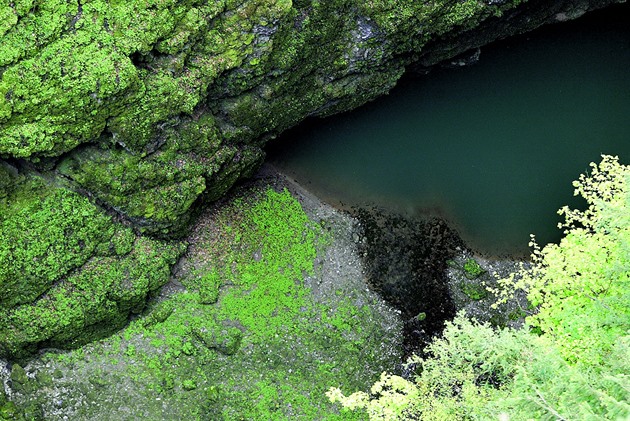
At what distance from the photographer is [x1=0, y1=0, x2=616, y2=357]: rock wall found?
43.0 feet

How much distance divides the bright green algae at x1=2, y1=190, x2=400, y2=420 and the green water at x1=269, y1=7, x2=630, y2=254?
2.35m

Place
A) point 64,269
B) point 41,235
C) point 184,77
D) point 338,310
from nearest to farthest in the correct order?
point 184,77 → point 41,235 → point 64,269 → point 338,310

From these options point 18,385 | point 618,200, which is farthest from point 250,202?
point 618,200

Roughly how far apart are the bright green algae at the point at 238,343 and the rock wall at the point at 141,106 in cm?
103

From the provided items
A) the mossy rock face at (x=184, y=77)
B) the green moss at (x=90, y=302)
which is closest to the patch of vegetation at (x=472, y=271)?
the mossy rock face at (x=184, y=77)

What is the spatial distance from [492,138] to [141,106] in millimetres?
11554

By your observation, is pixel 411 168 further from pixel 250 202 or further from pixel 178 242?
pixel 178 242

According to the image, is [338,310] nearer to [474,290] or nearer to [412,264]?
[412,264]

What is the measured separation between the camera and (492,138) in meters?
19.7

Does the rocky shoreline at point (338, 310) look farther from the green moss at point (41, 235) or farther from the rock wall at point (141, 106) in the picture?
the green moss at point (41, 235)

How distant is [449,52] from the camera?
1856 cm

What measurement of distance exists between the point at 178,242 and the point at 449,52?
10252 millimetres

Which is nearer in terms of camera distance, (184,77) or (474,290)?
(184,77)

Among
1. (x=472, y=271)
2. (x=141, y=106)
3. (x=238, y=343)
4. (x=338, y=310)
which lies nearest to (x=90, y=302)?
(x=238, y=343)
